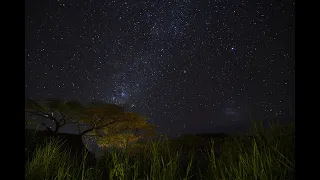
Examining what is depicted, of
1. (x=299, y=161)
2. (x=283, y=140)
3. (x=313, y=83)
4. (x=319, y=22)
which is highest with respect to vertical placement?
(x=319, y=22)

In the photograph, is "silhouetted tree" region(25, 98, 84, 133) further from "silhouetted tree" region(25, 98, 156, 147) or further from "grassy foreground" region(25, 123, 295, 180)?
"grassy foreground" region(25, 123, 295, 180)

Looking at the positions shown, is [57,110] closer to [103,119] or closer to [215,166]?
[103,119]

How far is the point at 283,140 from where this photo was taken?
307 cm

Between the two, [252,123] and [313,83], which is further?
[252,123]

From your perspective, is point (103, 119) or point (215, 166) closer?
point (215, 166)

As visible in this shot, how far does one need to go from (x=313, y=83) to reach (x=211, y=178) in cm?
239

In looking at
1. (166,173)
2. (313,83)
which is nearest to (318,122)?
(313,83)

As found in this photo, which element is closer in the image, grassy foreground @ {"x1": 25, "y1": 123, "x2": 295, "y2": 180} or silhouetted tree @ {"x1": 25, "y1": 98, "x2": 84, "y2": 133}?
grassy foreground @ {"x1": 25, "y1": 123, "x2": 295, "y2": 180}

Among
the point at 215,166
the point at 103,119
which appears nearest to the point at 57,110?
the point at 103,119

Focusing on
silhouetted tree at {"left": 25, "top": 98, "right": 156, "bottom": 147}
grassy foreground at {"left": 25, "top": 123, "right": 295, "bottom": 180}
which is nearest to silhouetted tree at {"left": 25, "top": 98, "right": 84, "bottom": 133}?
silhouetted tree at {"left": 25, "top": 98, "right": 156, "bottom": 147}

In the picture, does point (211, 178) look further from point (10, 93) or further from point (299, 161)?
point (10, 93)

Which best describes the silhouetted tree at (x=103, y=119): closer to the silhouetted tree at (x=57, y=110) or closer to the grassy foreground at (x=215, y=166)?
the silhouetted tree at (x=57, y=110)

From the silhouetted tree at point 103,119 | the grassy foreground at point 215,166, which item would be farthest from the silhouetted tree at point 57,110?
the grassy foreground at point 215,166

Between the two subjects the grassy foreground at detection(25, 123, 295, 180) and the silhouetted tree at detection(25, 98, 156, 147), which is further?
the silhouetted tree at detection(25, 98, 156, 147)
